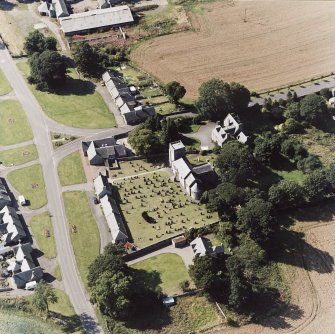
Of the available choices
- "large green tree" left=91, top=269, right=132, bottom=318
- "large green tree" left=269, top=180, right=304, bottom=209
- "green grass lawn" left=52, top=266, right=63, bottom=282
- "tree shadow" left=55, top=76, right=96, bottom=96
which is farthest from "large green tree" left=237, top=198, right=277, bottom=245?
"tree shadow" left=55, top=76, right=96, bottom=96

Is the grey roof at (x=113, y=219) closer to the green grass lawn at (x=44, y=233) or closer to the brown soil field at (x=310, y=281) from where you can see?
the green grass lawn at (x=44, y=233)

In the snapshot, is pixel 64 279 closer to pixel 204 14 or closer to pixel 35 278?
pixel 35 278

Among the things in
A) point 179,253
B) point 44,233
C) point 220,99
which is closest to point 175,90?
point 220,99

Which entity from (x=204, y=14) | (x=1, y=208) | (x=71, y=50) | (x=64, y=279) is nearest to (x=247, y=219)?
(x=64, y=279)

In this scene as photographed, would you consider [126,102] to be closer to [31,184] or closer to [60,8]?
[31,184]

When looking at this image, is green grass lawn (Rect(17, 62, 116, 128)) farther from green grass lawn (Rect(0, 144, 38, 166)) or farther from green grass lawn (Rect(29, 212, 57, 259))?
green grass lawn (Rect(29, 212, 57, 259))
